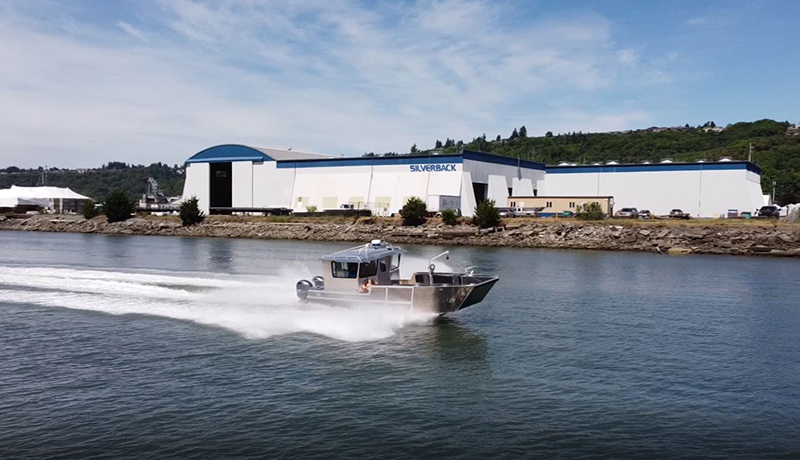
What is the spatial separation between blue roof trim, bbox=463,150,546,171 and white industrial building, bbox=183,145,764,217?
0.16m

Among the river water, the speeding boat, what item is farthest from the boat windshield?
the river water

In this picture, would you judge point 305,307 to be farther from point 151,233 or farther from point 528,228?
point 151,233

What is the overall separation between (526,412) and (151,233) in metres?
95.2

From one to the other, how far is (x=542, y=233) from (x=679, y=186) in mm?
27692

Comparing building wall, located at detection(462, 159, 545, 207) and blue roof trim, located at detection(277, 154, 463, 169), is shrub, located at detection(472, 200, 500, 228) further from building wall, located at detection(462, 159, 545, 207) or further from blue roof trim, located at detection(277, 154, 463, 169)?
blue roof trim, located at detection(277, 154, 463, 169)

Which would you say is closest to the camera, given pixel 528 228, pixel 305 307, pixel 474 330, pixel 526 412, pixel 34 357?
pixel 526 412

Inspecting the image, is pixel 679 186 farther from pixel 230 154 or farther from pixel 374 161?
pixel 230 154

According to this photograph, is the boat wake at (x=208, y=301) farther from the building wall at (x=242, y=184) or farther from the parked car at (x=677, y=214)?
the building wall at (x=242, y=184)

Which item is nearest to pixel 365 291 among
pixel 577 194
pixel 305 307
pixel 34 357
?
pixel 305 307

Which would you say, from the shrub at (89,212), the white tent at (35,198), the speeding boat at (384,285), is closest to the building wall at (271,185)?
the shrub at (89,212)

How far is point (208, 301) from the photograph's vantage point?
31141 millimetres

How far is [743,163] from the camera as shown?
3494 inches

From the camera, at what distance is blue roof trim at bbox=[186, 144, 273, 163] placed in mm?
106562

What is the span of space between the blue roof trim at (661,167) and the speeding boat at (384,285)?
245 ft
